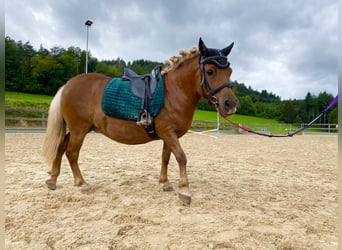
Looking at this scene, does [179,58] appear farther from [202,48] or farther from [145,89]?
[145,89]

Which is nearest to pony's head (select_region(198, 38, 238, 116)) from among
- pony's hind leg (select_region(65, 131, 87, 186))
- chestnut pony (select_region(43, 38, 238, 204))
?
chestnut pony (select_region(43, 38, 238, 204))

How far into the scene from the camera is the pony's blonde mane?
310 centimetres

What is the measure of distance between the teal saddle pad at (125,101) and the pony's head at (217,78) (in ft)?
2.04

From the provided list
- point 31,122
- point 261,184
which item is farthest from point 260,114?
point 261,184

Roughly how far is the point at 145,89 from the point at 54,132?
1606 millimetres

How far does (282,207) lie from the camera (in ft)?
9.31

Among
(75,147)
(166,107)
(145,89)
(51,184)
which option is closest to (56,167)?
(51,184)

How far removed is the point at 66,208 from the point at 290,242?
2368 millimetres

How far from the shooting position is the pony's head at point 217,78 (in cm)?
267

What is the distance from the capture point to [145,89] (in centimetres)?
307

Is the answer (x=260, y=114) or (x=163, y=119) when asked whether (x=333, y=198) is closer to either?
(x=163, y=119)

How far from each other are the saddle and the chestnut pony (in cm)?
14

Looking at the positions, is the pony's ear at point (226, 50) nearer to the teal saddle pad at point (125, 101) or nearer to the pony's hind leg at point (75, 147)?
the teal saddle pad at point (125, 101)

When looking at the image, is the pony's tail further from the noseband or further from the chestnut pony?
the noseband
